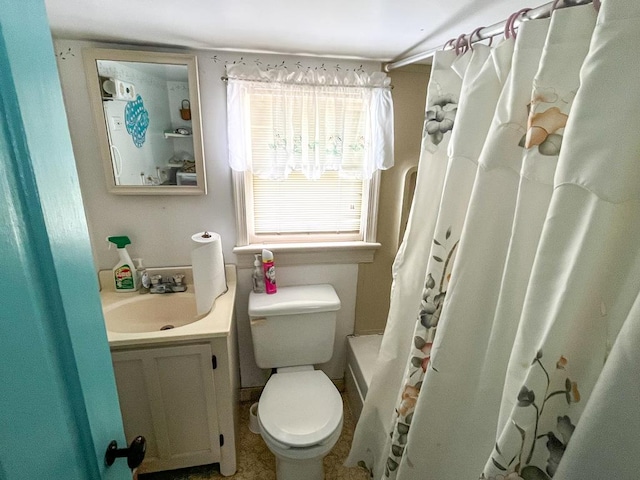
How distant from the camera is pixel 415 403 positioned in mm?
861

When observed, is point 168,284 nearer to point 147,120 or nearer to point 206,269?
point 206,269

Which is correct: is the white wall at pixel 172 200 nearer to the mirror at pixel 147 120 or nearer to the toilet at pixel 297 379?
the mirror at pixel 147 120

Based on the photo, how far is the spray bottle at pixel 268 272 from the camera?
5.10 ft

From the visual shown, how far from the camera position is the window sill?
1612 mm

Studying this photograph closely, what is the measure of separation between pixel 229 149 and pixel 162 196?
1.33 feet

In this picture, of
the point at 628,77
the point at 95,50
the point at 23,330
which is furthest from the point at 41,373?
the point at 95,50

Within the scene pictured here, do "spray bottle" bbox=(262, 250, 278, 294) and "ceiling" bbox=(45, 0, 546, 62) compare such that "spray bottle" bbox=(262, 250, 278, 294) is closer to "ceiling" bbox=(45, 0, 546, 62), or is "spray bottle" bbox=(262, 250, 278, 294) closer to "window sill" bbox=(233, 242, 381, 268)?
"window sill" bbox=(233, 242, 381, 268)

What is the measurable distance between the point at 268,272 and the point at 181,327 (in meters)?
0.49

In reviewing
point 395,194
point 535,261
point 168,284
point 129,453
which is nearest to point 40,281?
point 129,453

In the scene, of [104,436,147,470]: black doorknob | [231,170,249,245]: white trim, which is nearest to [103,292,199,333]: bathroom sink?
[231,170,249,245]: white trim

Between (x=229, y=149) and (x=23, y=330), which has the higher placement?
(x=229, y=149)

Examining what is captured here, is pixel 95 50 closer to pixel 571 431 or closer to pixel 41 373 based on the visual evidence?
pixel 41 373

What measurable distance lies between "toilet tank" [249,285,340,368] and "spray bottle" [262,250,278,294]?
0.14 feet

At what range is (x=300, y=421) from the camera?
4.24 ft
